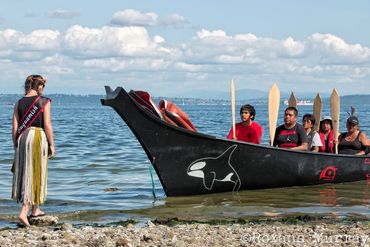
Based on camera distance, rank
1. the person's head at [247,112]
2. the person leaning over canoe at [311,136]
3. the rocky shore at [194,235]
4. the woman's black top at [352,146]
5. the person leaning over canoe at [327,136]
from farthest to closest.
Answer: the woman's black top at [352,146] → the person leaning over canoe at [327,136] → the person leaning over canoe at [311,136] → the person's head at [247,112] → the rocky shore at [194,235]

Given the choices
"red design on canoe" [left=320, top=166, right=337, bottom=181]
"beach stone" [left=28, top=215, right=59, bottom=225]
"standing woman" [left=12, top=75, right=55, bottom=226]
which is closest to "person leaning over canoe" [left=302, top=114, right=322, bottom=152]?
"red design on canoe" [left=320, top=166, right=337, bottom=181]

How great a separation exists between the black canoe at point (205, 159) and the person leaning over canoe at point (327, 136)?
A: 0.98m

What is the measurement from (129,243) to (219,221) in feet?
7.54

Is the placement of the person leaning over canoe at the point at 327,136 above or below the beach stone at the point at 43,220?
above

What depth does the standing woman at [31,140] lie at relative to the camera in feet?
25.7

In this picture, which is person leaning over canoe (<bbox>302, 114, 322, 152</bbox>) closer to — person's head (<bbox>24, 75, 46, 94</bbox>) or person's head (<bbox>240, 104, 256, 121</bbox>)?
person's head (<bbox>240, 104, 256, 121</bbox>)

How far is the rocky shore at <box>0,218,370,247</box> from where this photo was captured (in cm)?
702

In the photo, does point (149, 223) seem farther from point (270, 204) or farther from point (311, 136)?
point (311, 136)

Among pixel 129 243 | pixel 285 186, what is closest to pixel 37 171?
pixel 129 243

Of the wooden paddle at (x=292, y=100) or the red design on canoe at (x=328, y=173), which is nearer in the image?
the red design on canoe at (x=328, y=173)

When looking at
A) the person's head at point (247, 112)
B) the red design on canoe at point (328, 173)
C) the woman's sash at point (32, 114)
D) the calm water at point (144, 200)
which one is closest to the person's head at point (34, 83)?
the woman's sash at point (32, 114)

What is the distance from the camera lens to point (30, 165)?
25.7ft

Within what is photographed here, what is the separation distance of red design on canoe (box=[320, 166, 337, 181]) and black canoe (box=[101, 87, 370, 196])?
0.90ft

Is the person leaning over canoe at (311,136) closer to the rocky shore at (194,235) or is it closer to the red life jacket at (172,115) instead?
the red life jacket at (172,115)
